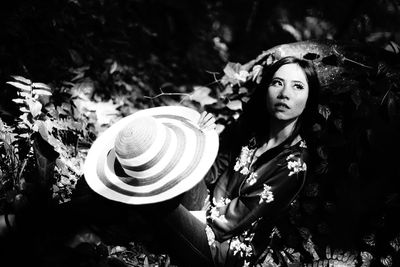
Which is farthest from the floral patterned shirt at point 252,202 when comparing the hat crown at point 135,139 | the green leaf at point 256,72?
the green leaf at point 256,72

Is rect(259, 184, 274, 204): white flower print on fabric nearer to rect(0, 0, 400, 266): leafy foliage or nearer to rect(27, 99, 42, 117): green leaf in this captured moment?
rect(0, 0, 400, 266): leafy foliage

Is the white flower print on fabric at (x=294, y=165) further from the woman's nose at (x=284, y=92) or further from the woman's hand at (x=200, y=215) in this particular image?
the woman's hand at (x=200, y=215)

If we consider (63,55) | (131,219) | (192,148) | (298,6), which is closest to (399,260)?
(192,148)

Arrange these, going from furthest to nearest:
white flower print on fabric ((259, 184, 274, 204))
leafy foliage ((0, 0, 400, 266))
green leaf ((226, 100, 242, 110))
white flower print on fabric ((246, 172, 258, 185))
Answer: green leaf ((226, 100, 242, 110)) → leafy foliage ((0, 0, 400, 266)) → white flower print on fabric ((246, 172, 258, 185)) → white flower print on fabric ((259, 184, 274, 204))

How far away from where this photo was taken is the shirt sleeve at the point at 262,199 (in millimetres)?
1788

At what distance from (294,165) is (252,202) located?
32cm

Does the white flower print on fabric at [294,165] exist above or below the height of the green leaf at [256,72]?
below

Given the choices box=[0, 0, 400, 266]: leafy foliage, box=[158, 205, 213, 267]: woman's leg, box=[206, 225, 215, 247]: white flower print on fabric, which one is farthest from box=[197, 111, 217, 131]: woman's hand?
box=[0, 0, 400, 266]: leafy foliage

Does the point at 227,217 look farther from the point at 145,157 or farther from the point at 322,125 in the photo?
the point at 322,125

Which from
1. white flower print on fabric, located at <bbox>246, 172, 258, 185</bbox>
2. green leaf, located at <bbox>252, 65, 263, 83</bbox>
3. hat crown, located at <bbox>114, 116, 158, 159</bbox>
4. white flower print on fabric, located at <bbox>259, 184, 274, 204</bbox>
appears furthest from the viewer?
green leaf, located at <bbox>252, 65, 263, 83</bbox>

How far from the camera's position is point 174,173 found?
5.78 ft

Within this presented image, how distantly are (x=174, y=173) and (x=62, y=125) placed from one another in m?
1.19

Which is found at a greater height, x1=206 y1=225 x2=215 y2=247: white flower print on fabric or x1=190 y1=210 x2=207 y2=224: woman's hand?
x1=190 y1=210 x2=207 y2=224: woman's hand

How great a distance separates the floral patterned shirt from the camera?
180 centimetres
